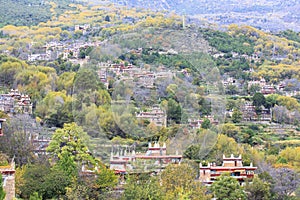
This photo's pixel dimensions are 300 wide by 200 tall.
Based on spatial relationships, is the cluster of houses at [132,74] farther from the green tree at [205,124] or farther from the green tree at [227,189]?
the green tree at [227,189]

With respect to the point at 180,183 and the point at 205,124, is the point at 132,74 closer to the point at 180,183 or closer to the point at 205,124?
the point at 205,124

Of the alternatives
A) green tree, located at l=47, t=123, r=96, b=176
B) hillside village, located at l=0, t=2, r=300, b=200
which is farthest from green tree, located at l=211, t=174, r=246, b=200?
green tree, located at l=47, t=123, r=96, b=176

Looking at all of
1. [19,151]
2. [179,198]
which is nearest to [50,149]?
[19,151]

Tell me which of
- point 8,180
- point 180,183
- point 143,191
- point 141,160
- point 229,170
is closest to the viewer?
point 8,180

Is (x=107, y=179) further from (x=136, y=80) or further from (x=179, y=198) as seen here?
(x=136, y=80)

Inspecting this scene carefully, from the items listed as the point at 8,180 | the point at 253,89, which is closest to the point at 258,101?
the point at 253,89

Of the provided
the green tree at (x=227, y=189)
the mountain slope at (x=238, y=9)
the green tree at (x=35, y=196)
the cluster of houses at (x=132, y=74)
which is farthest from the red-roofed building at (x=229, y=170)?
the mountain slope at (x=238, y=9)
